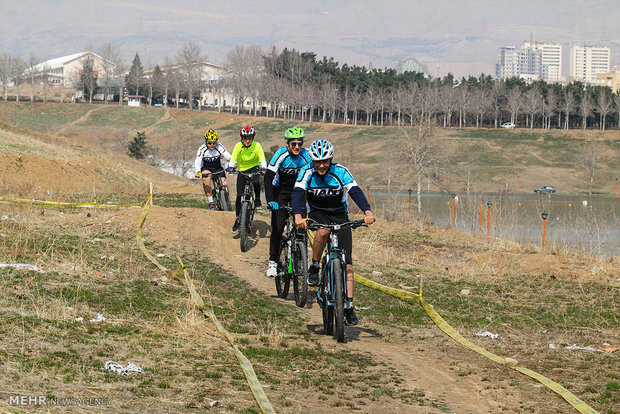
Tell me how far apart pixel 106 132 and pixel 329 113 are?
47219 mm

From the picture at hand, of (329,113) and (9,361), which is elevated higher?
(329,113)

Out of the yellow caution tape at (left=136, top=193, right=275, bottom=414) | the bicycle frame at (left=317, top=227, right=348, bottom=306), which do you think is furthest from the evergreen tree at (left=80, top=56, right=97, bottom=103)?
the bicycle frame at (left=317, top=227, right=348, bottom=306)

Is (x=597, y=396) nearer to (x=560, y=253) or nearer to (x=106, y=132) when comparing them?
(x=560, y=253)

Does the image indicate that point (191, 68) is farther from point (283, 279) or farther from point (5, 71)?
point (283, 279)

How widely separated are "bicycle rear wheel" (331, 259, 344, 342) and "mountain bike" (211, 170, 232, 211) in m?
10.1

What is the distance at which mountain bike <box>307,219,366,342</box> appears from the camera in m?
9.52

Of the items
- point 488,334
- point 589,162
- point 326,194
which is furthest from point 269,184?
point 589,162

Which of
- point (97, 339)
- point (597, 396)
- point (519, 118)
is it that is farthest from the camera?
point (519, 118)

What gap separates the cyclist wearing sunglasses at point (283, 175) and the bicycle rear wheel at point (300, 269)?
3.25ft

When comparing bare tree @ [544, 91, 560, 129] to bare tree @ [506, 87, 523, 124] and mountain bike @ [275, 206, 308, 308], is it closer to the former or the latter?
bare tree @ [506, 87, 523, 124]

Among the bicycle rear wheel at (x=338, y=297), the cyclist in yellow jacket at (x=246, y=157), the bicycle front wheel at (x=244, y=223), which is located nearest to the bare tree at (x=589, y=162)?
the bicycle front wheel at (x=244, y=223)

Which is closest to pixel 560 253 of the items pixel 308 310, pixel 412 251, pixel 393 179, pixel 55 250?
pixel 412 251

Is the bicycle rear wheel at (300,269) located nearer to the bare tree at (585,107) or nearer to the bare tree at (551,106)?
the bare tree at (585,107)

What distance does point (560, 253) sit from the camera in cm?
2155
